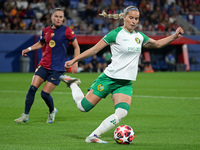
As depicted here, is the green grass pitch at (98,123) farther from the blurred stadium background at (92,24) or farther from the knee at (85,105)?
the blurred stadium background at (92,24)

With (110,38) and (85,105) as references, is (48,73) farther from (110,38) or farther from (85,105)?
(110,38)

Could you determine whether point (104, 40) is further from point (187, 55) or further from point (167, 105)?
point (187, 55)

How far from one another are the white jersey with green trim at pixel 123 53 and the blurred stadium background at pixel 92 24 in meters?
24.1

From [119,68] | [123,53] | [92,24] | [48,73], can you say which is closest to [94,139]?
[119,68]

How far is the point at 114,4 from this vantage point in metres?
36.4

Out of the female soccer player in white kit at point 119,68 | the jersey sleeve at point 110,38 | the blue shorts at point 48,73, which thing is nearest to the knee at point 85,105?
the female soccer player in white kit at point 119,68

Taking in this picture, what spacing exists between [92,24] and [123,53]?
2800 centimetres

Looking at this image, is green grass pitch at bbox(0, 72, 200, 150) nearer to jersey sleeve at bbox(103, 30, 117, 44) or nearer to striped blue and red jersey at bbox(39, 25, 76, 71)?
striped blue and red jersey at bbox(39, 25, 76, 71)

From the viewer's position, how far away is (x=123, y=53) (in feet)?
22.5

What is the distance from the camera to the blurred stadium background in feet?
104

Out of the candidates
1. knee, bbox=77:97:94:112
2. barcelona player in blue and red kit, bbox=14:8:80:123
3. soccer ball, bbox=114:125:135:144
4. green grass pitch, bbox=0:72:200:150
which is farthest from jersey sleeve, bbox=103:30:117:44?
barcelona player in blue and red kit, bbox=14:8:80:123

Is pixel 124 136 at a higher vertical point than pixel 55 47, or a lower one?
lower

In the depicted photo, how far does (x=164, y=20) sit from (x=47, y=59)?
2974 centimetres

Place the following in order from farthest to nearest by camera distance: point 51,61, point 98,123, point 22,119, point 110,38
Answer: point 98,123
point 51,61
point 22,119
point 110,38
